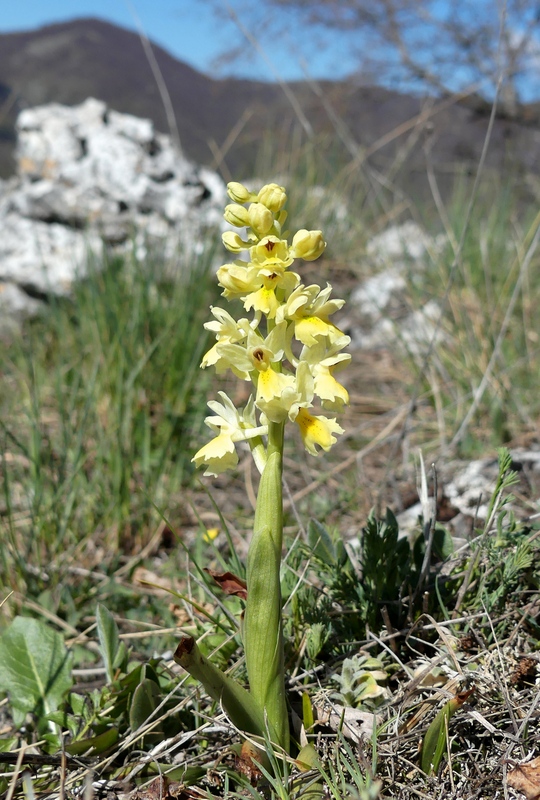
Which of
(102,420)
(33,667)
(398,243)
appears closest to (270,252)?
(33,667)

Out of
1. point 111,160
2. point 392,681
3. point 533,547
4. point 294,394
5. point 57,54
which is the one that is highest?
point 57,54

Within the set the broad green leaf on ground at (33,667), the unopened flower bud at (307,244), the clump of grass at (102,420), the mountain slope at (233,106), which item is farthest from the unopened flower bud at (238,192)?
the mountain slope at (233,106)

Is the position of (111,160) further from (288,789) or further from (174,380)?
(288,789)

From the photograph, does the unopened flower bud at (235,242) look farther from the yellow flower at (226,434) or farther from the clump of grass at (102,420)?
the clump of grass at (102,420)

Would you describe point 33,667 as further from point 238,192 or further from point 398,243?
point 398,243

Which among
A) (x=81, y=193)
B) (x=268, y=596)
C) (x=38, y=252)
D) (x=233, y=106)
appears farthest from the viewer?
(x=233, y=106)

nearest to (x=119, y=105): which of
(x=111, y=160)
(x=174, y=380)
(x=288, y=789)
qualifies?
(x=111, y=160)
